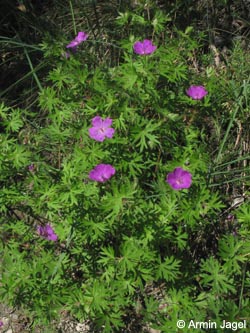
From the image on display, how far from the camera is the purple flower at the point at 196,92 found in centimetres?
250

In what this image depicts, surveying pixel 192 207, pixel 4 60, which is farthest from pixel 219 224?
pixel 4 60

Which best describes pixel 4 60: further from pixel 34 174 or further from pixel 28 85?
pixel 34 174

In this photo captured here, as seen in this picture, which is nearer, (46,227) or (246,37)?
(46,227)

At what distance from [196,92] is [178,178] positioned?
0.57 m

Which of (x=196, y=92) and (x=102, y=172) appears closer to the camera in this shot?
(x=102, y=172)

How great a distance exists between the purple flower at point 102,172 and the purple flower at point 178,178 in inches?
9.6

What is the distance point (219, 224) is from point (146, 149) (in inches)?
25.3

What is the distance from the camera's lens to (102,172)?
213 cm

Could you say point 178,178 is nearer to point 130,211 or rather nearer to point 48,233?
point 130,211

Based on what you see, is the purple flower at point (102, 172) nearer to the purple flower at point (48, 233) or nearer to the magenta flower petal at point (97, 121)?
the magenta flower petal at point (97, 121)

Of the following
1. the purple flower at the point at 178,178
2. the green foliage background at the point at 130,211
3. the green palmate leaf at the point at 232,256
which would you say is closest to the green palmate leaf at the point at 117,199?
the green foliage background at the point at 130,211

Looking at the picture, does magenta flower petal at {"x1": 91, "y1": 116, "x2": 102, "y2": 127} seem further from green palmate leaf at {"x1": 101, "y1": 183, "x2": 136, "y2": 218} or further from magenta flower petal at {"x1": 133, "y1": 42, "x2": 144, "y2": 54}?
magenta flower petal at {"x1": 133, "y1": 42, "x2": 144, "y2": 54}

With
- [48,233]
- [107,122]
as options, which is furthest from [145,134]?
[48,233]

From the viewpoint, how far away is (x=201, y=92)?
2.50 m
